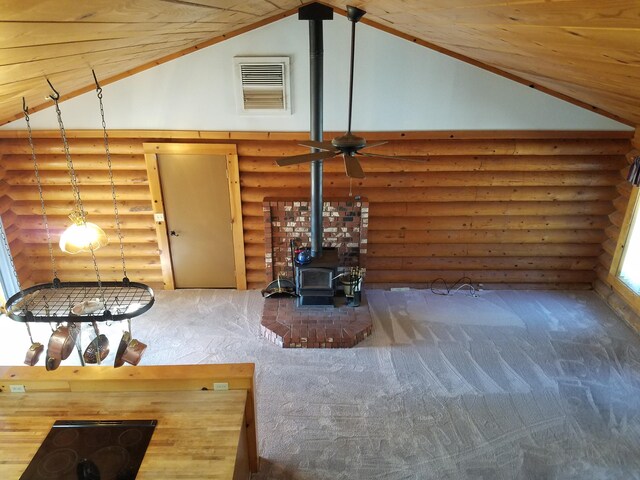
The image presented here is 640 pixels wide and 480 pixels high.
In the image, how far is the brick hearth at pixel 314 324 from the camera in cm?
495

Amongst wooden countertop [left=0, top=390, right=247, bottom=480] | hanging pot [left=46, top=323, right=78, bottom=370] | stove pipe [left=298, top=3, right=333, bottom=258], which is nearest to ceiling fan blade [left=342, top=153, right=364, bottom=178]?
stove pipe [left=298, top=3, right=333, bottom=258]

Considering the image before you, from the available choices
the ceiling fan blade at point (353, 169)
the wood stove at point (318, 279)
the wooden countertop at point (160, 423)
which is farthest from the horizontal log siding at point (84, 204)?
the ceiling fan blade at point (353, 169)

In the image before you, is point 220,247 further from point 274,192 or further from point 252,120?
point 252,120

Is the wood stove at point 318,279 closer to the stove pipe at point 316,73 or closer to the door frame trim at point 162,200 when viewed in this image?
the stove pipe at point 316,73

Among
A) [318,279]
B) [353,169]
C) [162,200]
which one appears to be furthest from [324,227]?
[353,169]

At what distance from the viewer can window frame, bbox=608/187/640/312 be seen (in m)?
5.30

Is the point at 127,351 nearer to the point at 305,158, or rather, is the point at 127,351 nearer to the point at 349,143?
the point at 305,158

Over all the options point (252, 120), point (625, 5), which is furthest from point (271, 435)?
point (625, 5)

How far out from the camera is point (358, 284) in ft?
18.0

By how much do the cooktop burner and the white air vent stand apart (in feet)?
11.6

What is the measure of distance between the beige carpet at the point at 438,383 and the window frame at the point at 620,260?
30 centimetres

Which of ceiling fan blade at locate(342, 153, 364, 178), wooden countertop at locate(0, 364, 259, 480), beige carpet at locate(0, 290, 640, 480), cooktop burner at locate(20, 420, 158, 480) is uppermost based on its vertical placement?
ceiling fan blade at locate(342, 153, 364, 178)

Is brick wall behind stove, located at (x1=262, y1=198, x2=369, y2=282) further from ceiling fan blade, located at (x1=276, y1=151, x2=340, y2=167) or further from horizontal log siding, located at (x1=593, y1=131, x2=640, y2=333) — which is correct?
horizontal log siding, located at (x1=593, y1=131, x2=640, y2=333)

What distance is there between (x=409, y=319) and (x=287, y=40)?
3.46m
